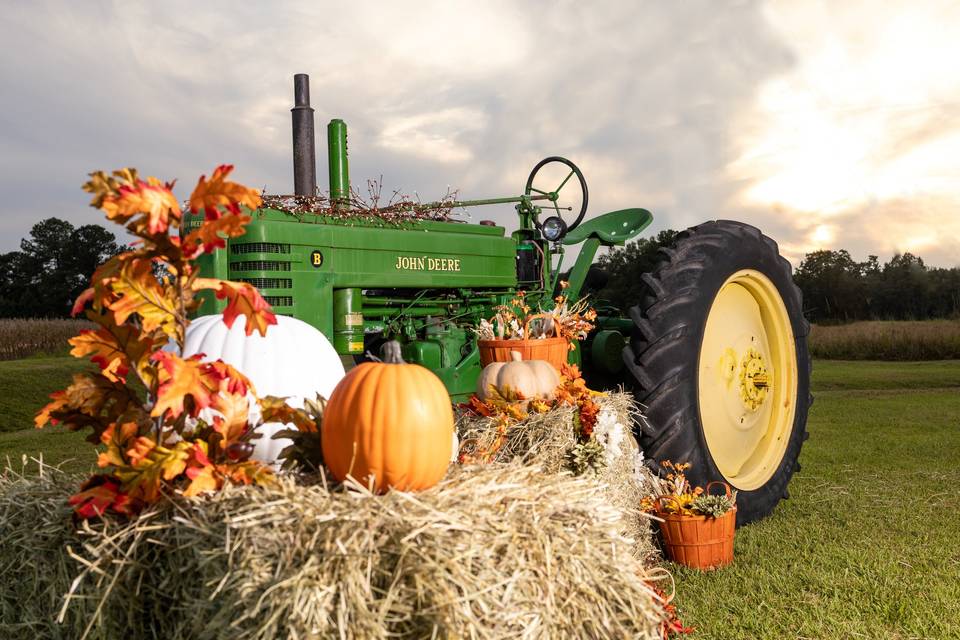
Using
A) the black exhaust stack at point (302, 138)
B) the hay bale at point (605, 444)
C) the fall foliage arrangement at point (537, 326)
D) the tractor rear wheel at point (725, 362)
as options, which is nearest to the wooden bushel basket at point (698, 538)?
the hay bale at point (605, 444)

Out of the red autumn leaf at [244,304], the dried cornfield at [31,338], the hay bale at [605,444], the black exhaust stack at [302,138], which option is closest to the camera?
the red autumn leaf at [244,304]

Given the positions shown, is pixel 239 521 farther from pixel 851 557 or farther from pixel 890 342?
pixel 890 342

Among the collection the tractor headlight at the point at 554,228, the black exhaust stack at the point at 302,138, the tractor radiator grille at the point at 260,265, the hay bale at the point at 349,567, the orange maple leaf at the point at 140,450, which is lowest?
the hay bale at the point at 349,567

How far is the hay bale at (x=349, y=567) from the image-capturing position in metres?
1.67

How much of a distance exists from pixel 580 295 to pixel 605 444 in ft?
7.21

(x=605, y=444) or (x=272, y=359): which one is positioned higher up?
(x=272, y=359)

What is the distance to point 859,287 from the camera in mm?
22750

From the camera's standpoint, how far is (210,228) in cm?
203

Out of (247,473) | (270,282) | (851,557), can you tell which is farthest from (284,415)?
(851,557)

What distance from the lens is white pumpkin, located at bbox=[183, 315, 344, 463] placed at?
106 inches

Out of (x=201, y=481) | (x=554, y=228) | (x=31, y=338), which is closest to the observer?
(x=201, y=481)

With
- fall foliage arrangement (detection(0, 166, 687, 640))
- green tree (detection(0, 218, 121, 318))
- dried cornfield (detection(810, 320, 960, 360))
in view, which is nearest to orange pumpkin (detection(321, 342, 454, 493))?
fall foliage arrangement (detection(0, 166, 687, 640))

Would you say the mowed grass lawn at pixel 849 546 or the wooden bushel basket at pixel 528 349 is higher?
the wooden bushel basket at pixel 528 349

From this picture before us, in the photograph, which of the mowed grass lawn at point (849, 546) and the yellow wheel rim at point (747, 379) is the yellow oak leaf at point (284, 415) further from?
the yellow wheel rim at point (747, 379)
